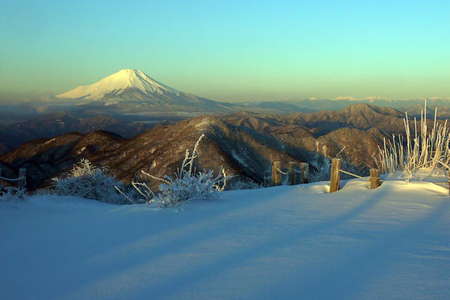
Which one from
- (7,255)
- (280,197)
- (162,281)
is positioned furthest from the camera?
(280,197)

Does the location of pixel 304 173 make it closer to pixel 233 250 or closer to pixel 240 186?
pixel 233 250

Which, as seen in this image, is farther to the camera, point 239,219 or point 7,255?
point 239,219

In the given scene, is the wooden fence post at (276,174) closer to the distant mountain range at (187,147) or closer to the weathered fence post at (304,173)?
the weathered fence post at (304,173)

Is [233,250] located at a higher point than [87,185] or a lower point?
higher

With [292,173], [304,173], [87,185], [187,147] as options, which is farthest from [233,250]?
[187,147]

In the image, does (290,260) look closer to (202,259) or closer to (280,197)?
(202,259)

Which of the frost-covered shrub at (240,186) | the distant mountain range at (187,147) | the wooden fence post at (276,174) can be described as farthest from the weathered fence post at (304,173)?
the frost-covered shrub at (240,186)

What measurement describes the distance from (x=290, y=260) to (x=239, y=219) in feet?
5.78

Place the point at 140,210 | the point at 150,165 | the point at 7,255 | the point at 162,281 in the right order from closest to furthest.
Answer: the point at 162,281 → the point at 7,255 → the point at 140,210 → the point at 150,165

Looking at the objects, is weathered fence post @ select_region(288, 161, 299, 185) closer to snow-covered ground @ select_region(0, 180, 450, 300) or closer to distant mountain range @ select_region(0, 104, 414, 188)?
snow-covered ground @ select_region(0, 180, 450, 300)

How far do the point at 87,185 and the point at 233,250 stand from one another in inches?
499

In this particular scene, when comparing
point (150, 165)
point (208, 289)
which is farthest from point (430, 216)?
point (150, 165)

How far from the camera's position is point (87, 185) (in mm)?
15281

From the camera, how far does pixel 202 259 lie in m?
3.60
